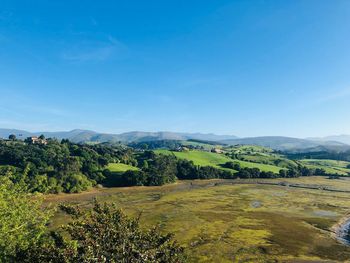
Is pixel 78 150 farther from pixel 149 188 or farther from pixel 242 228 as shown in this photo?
pixel 242 228

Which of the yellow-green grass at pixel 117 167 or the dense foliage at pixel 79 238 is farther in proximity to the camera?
the yellow-green grass at pixel 117 167

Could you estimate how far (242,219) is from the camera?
95000mm

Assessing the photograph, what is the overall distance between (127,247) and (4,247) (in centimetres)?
1089

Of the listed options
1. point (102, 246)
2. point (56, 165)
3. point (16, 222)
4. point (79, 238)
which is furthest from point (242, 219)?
point (56, 165)

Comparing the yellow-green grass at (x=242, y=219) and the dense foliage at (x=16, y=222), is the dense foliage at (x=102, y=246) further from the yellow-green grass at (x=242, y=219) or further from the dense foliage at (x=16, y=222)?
the yellow-green grass at (x=242, y=219)

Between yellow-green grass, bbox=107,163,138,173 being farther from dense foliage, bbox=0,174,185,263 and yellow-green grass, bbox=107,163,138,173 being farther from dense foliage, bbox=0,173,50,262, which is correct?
dense foliage, bbox=0,174,185,263

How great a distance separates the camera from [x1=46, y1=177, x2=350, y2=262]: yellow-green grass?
65.1 meters

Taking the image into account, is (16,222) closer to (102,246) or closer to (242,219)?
(102,246)

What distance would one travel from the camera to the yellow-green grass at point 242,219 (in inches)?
2562

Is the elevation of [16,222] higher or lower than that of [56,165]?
higher

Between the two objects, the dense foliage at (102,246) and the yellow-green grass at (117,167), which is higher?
the dense foliage at (102,246)

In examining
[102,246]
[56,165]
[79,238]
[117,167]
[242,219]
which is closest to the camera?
[102,246]

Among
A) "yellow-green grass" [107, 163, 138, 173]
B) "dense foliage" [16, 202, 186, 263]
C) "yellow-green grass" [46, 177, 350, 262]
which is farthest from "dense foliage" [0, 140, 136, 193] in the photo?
"dense foliage" [16, 202, 186, 263]

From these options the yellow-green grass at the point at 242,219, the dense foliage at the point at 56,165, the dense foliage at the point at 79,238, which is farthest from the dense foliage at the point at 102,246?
the dense foliage at the point at 56,165
